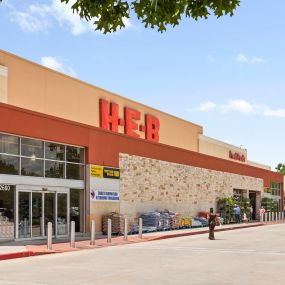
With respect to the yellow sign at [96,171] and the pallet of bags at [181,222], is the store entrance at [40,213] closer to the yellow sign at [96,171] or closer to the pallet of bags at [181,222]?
the yellow sign at [96,171]

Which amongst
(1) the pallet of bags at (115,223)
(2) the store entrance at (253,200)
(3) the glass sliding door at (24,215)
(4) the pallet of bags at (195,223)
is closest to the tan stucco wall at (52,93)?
(3) the glass sliding door at (24,215)

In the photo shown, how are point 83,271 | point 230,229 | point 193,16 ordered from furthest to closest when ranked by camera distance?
1. point 230,229
2. point 83,271
3. point 193,16

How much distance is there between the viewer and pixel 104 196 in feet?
99.1

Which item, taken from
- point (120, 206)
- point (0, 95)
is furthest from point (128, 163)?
point (0, 95)

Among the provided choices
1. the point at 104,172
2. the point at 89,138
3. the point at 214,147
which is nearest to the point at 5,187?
the point at 89,138

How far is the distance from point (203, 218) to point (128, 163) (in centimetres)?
1021

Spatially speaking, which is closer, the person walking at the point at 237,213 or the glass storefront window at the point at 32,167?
the glass storefront window at the point at 32,167

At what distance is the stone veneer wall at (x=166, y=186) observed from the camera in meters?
33.2

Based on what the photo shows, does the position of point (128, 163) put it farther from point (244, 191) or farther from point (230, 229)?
point (244, 191)

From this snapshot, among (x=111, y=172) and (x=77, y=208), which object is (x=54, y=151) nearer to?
(x=77, y=208)

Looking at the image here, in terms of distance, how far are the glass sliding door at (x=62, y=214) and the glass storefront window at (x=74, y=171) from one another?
1090 mm

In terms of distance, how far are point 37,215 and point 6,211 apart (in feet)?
7.04

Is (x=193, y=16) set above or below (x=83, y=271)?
above

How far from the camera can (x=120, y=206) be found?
105ft
